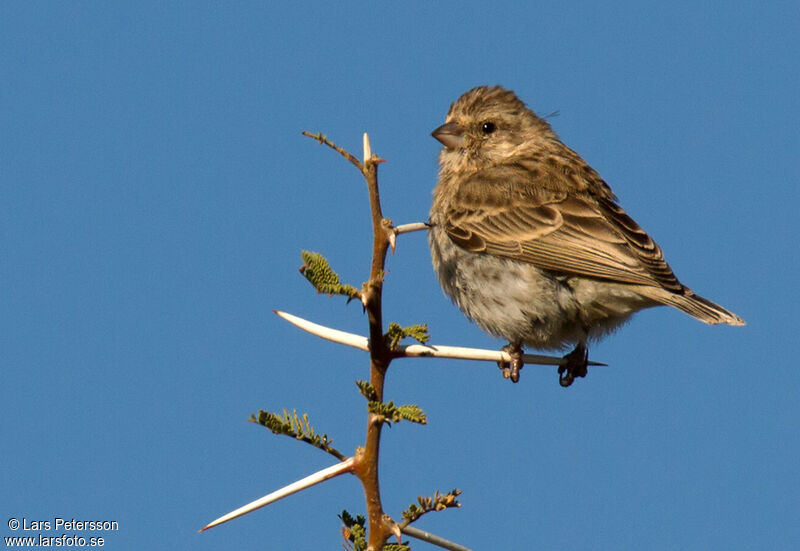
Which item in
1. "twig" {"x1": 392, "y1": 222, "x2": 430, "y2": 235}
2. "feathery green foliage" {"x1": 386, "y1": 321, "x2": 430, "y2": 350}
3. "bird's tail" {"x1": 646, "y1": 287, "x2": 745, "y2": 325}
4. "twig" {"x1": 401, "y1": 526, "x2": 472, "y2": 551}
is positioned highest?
"bird's tail" {"x1": 646, "y1": 287, "x2": 745, "y2": 325}

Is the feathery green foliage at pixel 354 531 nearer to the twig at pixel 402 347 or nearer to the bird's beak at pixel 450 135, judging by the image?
the twig at pixel 402 347

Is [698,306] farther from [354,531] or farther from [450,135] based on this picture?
[354,531]

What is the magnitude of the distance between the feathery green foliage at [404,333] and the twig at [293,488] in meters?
0.44

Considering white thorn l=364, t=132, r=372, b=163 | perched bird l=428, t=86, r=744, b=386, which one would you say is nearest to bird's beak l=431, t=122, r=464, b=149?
perched bird l=428, t=86, r=744, b=386

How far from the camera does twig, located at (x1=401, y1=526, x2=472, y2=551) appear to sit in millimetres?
3170

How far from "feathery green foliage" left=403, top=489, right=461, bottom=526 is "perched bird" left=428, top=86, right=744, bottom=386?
93.9 inches

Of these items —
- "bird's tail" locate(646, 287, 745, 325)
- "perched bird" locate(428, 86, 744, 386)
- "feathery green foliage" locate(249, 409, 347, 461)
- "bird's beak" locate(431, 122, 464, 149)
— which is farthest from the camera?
"bird's beak" locate(431, 122, 464, 149)

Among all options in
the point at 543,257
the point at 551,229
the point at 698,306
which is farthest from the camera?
the point at 551,229

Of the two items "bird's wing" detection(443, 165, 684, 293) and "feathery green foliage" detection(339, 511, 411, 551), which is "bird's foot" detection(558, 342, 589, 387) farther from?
"feathery green foliage" detection(339, 511, 411, 551)

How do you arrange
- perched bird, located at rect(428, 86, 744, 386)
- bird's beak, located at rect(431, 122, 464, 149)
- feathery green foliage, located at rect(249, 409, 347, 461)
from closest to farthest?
feathery green foliage, located at rect(249, 409, 347, 461) → perched bird, located at rect(428, 86, 744, 386) → bird's beak, located at rect(431, 122, 464, 149)

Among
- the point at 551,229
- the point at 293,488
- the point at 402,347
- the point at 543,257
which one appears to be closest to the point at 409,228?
the point at 402,347

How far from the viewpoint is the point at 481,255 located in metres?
6.23

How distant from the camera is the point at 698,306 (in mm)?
5645

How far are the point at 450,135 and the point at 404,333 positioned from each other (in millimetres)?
4209
